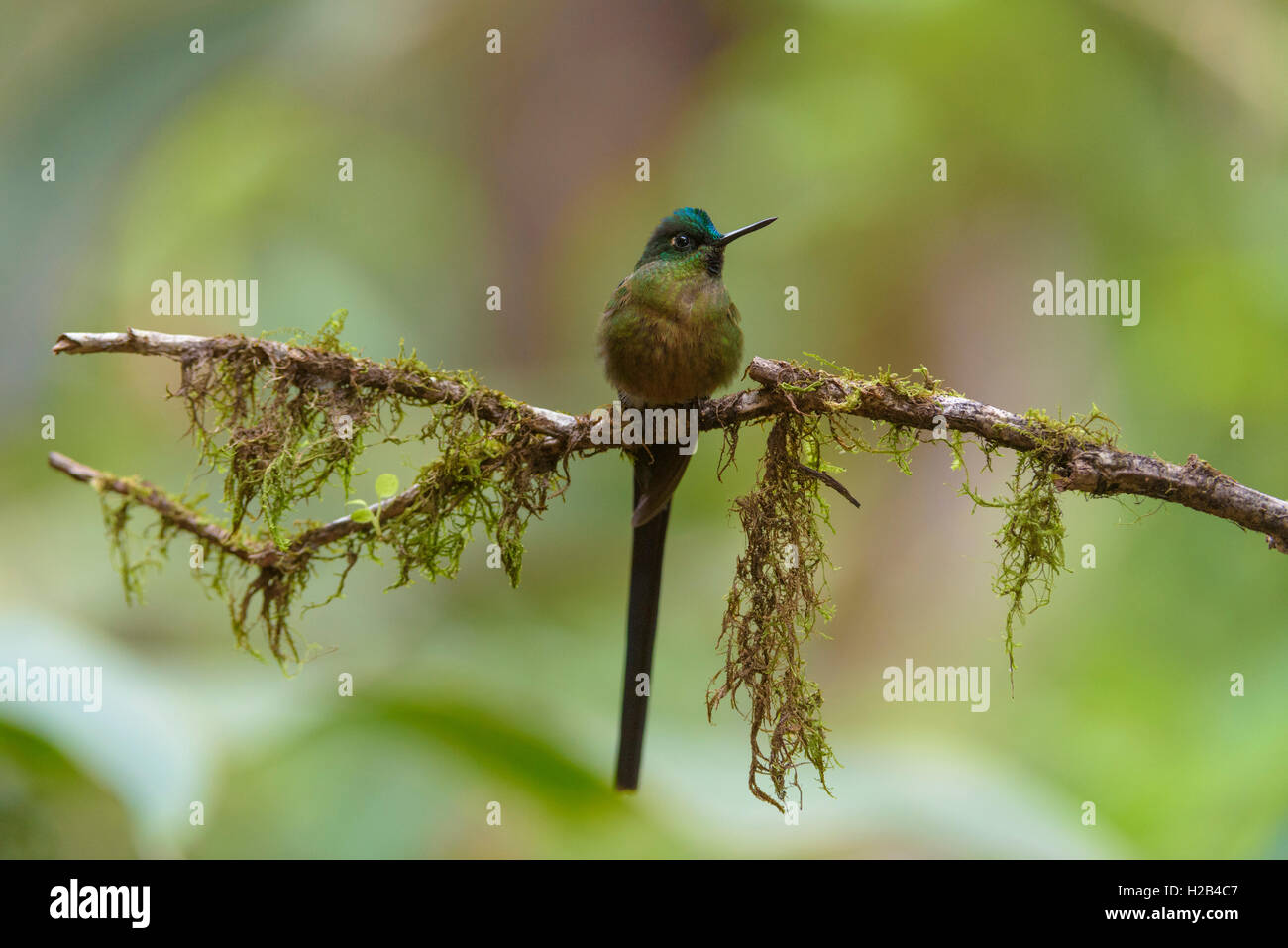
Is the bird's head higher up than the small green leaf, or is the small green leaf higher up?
the bird's head

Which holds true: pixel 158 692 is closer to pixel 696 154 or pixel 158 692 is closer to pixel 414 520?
pixel 414 520

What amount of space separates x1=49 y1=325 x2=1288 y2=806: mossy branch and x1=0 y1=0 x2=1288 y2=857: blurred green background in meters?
1.33

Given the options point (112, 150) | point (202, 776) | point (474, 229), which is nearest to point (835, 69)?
point (474, 229)

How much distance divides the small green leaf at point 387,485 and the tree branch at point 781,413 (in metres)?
0.03

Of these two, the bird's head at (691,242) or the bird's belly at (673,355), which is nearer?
the bird's belly at (673,355)

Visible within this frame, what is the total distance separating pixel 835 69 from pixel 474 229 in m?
2.39

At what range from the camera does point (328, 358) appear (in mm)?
2541

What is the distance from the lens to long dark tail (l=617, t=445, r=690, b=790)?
2.83 metres

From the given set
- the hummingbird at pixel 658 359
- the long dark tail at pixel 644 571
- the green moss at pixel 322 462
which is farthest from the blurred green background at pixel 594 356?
the green moss at pixel 322 462

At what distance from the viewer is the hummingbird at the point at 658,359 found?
2.81 m

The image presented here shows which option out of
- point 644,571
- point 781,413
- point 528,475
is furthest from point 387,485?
point 781,413

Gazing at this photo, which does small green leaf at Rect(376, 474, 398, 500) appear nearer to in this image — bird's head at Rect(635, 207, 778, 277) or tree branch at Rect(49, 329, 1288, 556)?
tree branch at Rect(49, 329, 1288, 556)

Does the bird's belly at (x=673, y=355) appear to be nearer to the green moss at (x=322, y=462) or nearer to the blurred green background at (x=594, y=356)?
the green moss at (x=322, y=462)

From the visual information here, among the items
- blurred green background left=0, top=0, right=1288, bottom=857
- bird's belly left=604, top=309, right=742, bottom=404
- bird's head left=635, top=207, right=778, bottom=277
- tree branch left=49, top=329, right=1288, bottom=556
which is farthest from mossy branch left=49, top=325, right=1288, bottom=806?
blurred green background left=0, top=0, right=1288, bottom=857
